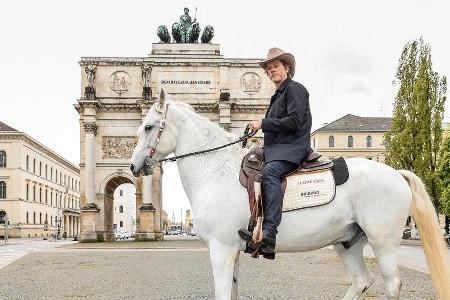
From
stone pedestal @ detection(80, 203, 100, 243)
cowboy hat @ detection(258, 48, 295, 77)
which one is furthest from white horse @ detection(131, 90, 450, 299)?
stone pedestal @ detection(80, 203, 100, 243)

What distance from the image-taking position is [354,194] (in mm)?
6352

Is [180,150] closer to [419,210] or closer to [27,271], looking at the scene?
[419,210]

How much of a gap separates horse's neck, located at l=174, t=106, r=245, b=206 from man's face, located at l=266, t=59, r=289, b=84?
0.84m

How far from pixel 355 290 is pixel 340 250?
0.47 meters

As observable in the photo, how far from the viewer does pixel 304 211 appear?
631 cm

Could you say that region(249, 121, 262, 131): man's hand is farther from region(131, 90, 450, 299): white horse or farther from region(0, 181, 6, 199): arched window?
region(0, 181, 6, 199): arched window

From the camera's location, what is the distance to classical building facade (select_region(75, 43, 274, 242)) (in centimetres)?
5347

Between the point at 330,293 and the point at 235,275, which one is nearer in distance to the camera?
the point at 235,275

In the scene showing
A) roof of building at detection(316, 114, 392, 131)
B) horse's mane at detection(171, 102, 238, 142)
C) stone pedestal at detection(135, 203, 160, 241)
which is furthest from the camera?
roof of building at detection(316, 114, 392, 131)

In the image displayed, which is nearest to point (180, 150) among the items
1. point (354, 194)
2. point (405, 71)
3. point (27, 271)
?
point (354, 194)

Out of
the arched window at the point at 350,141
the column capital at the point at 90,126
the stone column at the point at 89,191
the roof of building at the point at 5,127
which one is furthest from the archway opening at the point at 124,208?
the column capital at the point at 90,126

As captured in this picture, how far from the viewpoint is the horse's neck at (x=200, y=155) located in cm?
657

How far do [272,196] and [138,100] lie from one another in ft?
160

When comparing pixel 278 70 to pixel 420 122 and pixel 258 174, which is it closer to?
pixel 258 174
